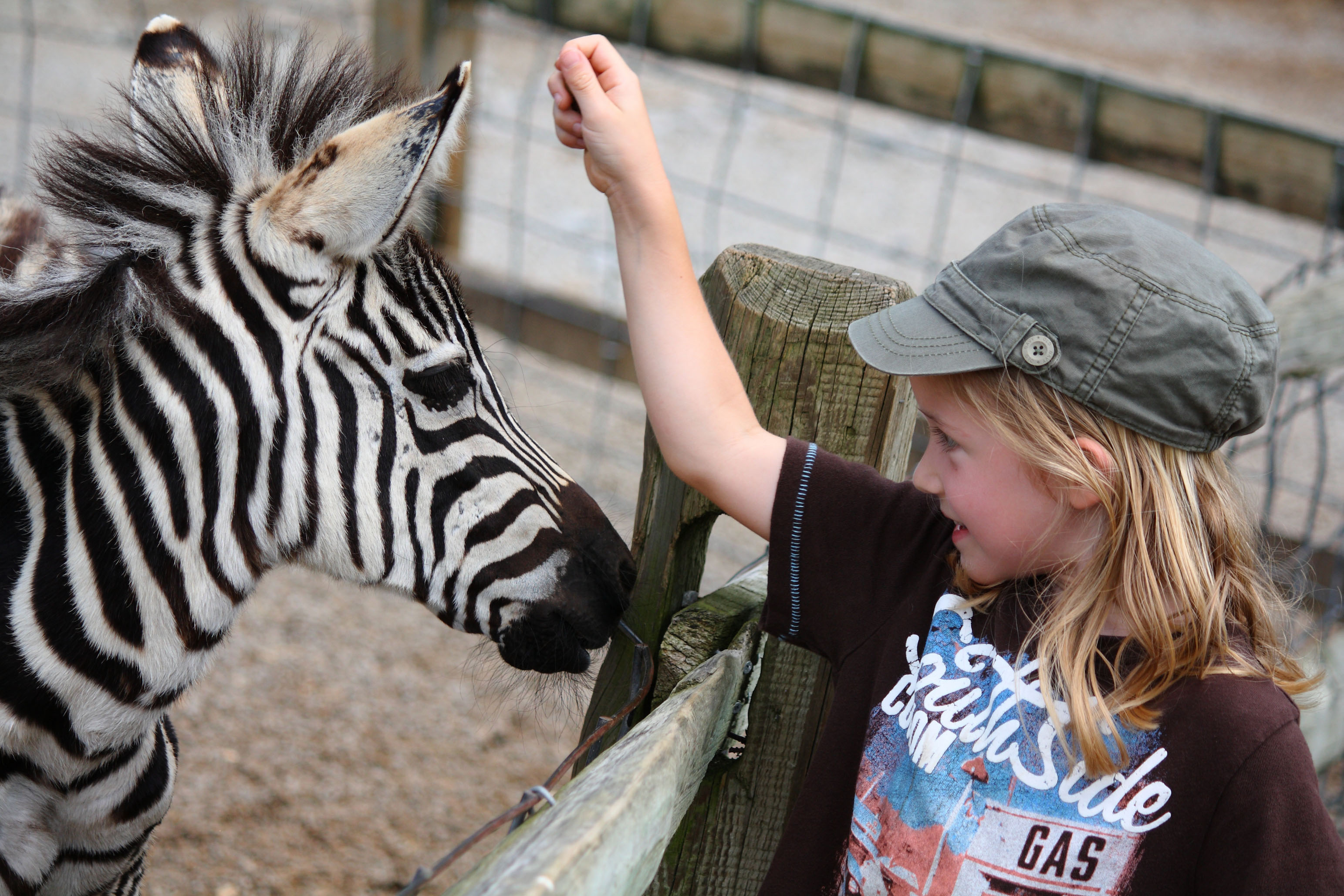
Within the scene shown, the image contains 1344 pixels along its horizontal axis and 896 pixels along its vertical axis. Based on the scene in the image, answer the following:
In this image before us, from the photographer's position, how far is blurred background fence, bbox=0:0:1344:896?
2977 mm

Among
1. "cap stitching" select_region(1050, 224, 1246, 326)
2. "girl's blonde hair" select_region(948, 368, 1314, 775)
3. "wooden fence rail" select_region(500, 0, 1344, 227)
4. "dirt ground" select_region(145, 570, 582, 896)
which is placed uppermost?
"wooden fence rail" select_region(500, 0, 1344, 227)

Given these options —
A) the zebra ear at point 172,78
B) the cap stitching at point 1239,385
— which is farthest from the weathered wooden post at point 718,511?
the zebra ear at point 172,78

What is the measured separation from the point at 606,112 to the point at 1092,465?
2.94ft

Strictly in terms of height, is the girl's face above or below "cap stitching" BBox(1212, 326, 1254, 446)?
below

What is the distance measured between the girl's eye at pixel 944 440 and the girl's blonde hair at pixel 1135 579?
68 mm

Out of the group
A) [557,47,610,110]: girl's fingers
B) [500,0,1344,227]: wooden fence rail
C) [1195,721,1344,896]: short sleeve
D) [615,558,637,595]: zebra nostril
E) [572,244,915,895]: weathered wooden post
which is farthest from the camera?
[500,0,1344,227]: wooden fence rail

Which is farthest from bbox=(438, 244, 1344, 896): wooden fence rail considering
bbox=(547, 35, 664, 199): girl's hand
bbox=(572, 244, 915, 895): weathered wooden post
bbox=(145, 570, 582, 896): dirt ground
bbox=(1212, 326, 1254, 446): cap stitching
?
bbox=(145, 570, 582, 896): dirt ground

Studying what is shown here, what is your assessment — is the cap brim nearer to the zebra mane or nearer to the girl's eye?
the girl's eye

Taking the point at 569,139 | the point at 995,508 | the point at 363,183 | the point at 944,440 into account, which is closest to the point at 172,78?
→ the point at 363,183

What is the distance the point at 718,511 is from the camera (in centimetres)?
176

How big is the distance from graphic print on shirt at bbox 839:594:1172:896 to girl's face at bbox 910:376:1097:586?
117 mm

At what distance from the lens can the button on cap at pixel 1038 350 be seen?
134 centimetres

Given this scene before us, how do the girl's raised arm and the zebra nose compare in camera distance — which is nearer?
the girl's raised arm

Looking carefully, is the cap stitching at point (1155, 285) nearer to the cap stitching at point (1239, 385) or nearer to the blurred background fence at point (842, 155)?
the cap stitching at point (1239, 385)
